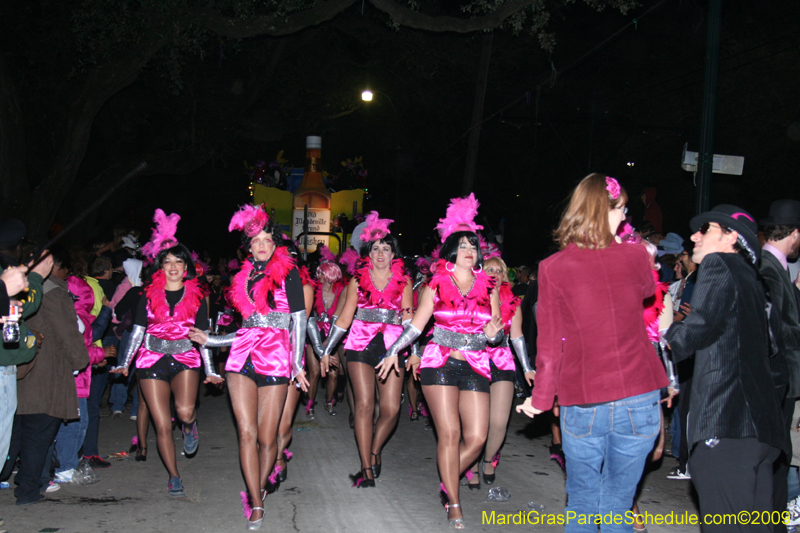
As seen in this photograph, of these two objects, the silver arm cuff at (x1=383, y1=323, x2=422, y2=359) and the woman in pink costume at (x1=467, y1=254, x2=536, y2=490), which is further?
the woman in pink costume at (x1=467, y1=254, x2=536, y2=490)

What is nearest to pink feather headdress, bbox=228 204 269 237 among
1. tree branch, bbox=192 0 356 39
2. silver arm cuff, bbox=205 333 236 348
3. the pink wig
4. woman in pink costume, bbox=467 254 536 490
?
silver arm cuff, bbox=205 333 236 348

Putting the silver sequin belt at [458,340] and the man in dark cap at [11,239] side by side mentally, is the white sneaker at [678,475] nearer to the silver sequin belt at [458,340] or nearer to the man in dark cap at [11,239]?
the silver sequin belt at [458,340]

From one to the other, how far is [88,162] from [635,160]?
691 inches

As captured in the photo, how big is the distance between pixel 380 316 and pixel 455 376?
5.55 ft

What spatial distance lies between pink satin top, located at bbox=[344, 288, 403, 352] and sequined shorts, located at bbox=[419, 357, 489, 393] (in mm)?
1294

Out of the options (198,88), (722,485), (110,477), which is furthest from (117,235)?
(722,485)

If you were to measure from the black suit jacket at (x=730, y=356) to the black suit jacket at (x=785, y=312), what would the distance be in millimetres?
493

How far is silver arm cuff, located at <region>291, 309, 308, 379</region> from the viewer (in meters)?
5.22

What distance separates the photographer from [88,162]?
19500 mm

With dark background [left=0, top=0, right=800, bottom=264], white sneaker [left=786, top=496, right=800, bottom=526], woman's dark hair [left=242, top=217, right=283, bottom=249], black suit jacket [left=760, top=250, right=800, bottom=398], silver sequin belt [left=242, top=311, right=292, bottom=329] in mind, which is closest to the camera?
black suit jacket [left=760, top=250, right=800, bottom=398]

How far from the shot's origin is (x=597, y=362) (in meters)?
3.25

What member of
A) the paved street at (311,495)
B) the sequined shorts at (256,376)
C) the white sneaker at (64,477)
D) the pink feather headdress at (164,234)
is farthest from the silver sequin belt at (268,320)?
the white sneaker at (64,477)

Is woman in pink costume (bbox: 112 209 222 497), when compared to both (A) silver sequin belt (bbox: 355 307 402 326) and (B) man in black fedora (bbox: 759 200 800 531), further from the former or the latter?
(B) man in black fedora (bbox: 759 200 800 531)

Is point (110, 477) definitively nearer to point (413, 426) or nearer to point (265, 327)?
point (265, 327)
